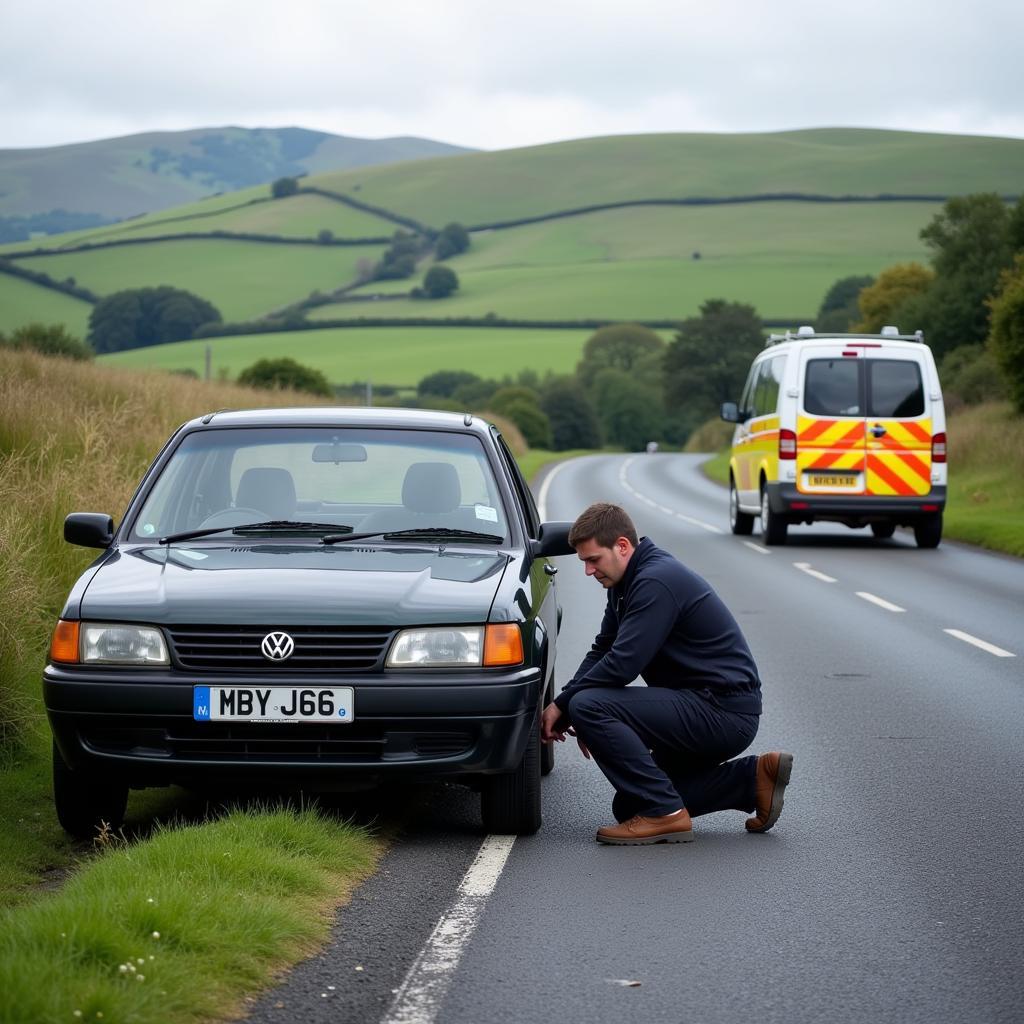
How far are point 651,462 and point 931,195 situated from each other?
107624mm

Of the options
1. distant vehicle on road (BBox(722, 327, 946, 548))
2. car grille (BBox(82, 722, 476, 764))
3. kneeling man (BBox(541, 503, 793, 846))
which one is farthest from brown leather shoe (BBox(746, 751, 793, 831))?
distant vehicle on road (BBox(722, 327, 946, 548))

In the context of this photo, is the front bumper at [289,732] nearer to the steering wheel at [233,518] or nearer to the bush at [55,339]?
the steering wheel at [233,518]

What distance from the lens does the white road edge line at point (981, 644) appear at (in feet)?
40.7

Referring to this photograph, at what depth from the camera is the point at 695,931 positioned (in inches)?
210

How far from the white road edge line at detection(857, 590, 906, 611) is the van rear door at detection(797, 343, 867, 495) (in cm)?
487

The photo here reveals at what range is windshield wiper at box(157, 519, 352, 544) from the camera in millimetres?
7352

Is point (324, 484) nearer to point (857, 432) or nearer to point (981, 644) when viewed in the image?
point (981, 644)

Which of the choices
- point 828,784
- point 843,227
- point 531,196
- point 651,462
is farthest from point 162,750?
point 531,196

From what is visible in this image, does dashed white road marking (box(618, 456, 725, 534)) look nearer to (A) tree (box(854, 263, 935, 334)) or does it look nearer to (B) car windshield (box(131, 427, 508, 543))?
(B) car windshield (box(131, 427, 508, 543))

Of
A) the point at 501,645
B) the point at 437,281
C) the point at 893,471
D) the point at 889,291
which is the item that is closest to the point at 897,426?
the point at 893,471

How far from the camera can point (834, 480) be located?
21.7m

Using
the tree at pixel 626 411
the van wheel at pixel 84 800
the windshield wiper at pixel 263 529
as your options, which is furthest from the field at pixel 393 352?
the van wheel at pixel 84 800

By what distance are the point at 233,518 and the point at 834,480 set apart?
15.2 m

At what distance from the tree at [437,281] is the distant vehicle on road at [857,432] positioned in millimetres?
124110
